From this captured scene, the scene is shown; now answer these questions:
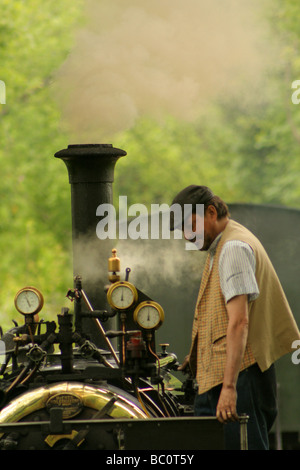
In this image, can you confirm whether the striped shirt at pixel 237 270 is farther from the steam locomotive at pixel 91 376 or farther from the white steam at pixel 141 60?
the white steam at pixel 141 60

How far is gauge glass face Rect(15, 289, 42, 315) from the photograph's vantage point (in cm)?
458

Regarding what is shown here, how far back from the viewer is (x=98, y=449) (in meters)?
3.90

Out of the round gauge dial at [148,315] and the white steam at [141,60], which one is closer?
the round gauge dial at [148,315]

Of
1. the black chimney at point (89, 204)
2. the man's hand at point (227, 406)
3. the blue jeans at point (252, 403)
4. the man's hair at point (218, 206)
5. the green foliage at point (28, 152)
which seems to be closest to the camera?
the man's hand at point (227, 406)

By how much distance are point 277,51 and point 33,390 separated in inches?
502

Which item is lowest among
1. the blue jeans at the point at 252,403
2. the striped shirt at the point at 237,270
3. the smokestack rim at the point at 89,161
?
the blue jeans at the point at 252,403

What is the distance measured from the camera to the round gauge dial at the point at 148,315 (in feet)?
14.6

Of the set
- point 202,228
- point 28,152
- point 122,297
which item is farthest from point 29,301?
point 28,152

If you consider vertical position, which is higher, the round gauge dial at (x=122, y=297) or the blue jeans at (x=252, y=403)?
the round gauge dial at (x=122, y=297)

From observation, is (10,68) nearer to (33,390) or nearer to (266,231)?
(266,231)

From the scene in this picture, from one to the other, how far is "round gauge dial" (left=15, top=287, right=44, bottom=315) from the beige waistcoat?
1124mm

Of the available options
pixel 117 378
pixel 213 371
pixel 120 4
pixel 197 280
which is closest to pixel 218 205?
pixel 213 371

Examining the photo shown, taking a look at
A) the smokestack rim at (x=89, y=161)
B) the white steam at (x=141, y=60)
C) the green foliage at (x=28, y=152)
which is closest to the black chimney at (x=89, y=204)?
the smokestack rim at (x=89, y=161)

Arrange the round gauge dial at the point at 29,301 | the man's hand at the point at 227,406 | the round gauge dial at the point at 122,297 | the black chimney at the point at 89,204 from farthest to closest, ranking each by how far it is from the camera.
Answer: the black chimney at the point at 89,204, the round gauge dial at the point at 29,301, the round gauge dial at the point at 122,297, the man's hand at the point at 227,406
